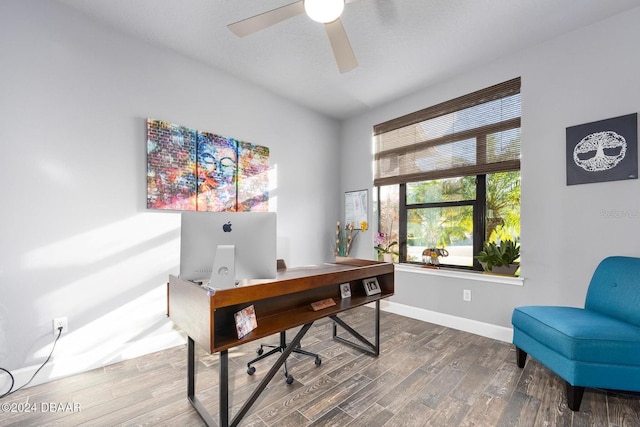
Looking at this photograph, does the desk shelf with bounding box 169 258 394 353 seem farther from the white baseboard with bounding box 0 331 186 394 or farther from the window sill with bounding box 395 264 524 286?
the window sill with bounding box 395 264 524 286

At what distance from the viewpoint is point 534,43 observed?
103 inches

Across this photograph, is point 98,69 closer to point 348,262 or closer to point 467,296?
point 348,262

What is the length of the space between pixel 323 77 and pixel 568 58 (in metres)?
2.29

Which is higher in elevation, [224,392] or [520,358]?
[224,392]

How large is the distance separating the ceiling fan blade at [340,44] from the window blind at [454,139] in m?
1.76

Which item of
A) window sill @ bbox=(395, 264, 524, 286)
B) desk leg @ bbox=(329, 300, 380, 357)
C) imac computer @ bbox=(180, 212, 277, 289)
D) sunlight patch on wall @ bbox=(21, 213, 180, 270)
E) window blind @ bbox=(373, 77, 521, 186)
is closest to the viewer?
imac computer @ bbox=(180, 212, 277, 289)

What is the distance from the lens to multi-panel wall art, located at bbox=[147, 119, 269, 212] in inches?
101

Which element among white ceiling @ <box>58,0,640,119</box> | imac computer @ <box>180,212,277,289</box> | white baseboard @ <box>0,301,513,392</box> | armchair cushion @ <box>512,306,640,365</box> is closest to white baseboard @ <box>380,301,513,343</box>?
white baseboard @ <box>0,301,513,392</box>

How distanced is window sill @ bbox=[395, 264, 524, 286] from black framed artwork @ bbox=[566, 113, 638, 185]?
102 cm

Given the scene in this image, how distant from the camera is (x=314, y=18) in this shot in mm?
1687

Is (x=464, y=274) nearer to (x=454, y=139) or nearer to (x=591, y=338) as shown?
(x=591, y=338)

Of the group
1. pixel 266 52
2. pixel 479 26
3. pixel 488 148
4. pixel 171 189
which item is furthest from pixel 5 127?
pixel 488 148

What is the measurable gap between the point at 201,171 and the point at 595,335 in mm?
3316

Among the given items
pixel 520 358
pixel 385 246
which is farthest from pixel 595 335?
pixel 385 246
